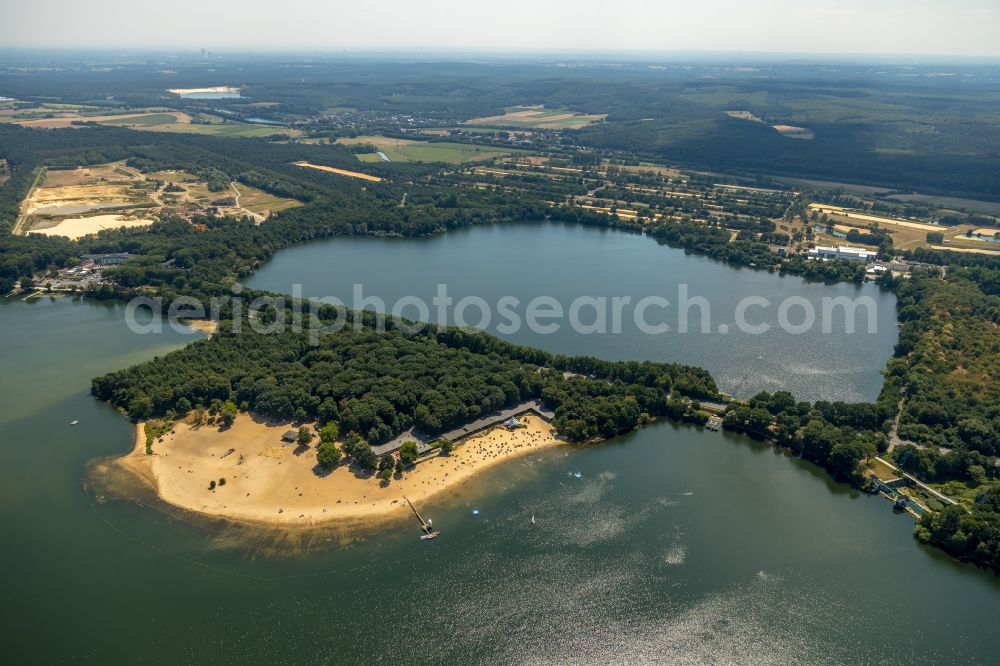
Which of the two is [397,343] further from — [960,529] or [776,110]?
[776,110]

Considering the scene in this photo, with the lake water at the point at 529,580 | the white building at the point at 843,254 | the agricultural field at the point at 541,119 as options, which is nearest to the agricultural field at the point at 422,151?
the agricultural field at the point at 541,119

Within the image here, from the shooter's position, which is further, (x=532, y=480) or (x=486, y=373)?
(x=486, y=373)

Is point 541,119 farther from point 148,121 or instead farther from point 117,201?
point 117,201

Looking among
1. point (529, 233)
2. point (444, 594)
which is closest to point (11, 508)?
point (444, 594)

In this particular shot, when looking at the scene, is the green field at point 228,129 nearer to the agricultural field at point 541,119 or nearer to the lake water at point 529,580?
the agricultural field at point 541,119

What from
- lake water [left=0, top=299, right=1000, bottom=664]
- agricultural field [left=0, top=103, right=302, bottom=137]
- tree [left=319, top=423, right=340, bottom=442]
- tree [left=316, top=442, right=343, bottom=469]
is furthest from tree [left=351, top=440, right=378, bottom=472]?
agricultural field [left=0, top=103, right=302, bottom=137]

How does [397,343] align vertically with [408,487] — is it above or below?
above
